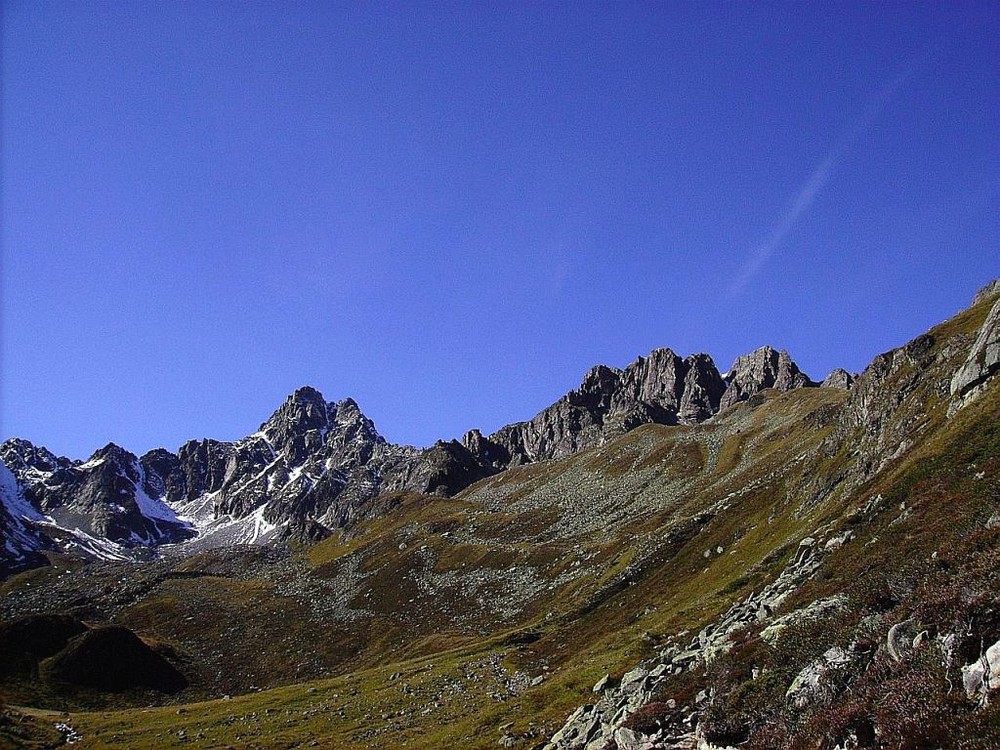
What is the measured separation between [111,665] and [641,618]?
86.8 meters

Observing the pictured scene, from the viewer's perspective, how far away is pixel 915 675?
13.7m

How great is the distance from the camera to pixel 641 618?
65.2 m

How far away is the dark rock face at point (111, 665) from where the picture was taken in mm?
96000

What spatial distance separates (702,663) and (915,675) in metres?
13.3

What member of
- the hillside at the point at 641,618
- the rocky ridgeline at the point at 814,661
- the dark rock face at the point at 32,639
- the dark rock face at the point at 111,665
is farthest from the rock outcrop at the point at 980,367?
the dark rock face at the point at 32,639

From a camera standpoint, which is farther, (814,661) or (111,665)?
(111,665)

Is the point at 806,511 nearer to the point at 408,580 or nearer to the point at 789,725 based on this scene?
the point at 789,725

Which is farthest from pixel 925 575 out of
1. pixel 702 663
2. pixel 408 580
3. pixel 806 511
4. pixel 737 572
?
pixel 408 580

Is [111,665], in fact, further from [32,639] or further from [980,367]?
[980,367]

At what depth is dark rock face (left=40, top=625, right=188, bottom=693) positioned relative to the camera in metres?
96.0

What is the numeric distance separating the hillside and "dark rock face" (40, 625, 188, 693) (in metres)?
0.42

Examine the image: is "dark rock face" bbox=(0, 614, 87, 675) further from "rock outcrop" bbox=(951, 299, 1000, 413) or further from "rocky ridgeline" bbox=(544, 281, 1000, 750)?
"rock outcrop" bbox=(951, 299, 1000, 413)

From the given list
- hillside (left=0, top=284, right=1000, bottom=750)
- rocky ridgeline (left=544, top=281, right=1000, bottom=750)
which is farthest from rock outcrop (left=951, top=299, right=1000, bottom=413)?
hillside (left=0, top=284, right=1000, bottom=750)

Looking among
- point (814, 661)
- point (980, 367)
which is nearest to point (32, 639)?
point (814, 661)
